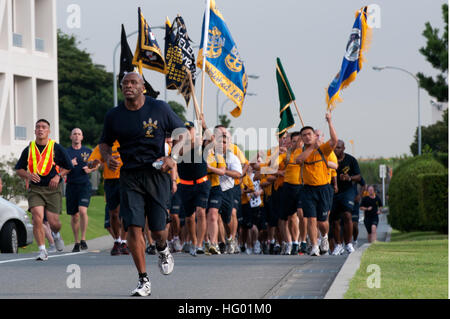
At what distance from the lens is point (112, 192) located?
1569 cm

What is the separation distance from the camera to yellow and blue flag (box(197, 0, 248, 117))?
59.9ft

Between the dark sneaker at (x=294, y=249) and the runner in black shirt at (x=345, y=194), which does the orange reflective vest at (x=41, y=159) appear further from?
the runner in black shirt at (x=345, y=194)

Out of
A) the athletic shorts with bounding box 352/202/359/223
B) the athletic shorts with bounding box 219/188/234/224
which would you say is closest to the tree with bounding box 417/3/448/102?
the athletic shorts with bounding box 352/202/359/223

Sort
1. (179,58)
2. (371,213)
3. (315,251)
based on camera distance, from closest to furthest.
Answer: (315,251) → (179,58) → (371,213)

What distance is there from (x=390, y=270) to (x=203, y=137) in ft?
18.7

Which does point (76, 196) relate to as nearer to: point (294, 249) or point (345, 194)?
point (294, 249)

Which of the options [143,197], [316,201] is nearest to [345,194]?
[316,201]

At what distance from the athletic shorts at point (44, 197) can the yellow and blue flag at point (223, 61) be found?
4464 mm

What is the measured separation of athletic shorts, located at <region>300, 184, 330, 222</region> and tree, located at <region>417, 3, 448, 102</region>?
43.5 feet

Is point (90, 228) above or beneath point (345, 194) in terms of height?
beneath

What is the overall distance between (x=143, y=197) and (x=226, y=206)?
804 cm

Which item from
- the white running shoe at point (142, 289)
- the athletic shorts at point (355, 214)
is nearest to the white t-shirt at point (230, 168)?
the athletic shorts at point (355, 214)

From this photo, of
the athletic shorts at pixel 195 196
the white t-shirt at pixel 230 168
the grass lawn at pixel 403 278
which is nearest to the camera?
the grass lawn at pixel 403 278

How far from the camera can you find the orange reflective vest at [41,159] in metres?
14.4
